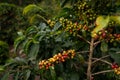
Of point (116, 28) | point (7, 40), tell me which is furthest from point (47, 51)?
point (7, 40)

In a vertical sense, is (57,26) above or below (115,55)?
above

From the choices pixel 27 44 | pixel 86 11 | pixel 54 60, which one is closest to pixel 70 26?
pixel 86 11

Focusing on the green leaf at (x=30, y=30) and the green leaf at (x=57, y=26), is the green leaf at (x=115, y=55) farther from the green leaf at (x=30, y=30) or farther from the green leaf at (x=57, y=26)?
the green leaf at (x=30, y=30)

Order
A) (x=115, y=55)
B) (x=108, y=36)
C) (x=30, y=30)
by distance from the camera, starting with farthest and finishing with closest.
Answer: (x=30, y=30)
(x=115, y=55)
(x=108, y=36)

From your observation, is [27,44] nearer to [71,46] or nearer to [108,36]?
[71,46]

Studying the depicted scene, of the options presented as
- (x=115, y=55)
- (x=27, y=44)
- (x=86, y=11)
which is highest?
(x=86, y=11)

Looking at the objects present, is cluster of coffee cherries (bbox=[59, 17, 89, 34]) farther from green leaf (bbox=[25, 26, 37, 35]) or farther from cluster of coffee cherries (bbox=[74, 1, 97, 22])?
green leaf (bbox=[25, 26, 37, 35])

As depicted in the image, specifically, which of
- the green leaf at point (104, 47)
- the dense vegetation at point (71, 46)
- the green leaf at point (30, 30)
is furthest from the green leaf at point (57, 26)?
the green leaf at point (104, 47)

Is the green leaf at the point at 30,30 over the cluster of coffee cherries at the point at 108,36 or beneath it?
over

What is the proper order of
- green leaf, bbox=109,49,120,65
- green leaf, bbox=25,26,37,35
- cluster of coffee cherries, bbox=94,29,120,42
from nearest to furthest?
cluster of coffee cherries, bbox=94,29,120,42, green leaf, bbox=109,49,120,65, green leaf, bbox=25,26,37,35

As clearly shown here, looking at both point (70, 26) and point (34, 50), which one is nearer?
point (70, 26)

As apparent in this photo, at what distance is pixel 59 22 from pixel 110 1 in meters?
0.43

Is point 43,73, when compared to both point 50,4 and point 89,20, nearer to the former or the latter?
point 89,20

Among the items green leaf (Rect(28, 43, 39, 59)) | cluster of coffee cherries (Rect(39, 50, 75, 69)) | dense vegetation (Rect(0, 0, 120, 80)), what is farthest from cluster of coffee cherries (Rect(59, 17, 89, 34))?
→ green leaf (Rect(28, 43, 39, 59))
